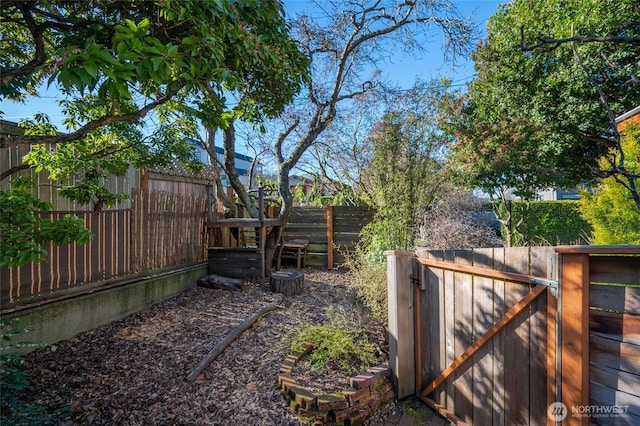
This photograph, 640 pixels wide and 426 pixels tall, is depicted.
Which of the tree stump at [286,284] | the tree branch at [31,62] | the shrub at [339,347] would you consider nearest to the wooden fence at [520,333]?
the shrub at [339,347]

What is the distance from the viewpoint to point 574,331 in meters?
1.61

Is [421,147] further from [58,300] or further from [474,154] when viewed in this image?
[58,300]

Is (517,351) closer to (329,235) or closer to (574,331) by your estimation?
(574,331)

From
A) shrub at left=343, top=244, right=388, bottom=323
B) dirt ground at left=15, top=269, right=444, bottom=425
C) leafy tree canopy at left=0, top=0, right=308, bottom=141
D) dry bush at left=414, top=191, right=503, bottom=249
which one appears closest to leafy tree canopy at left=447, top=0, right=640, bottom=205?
dry bush at left=414, top=191, right=503, bottom=249

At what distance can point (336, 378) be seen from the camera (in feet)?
8.94

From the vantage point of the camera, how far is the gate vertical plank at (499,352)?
2.05 meters

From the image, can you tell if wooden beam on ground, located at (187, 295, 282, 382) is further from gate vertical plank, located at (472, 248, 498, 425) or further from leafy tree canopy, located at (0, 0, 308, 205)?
gate vertical plank, located at (472, 248, 498, 425)

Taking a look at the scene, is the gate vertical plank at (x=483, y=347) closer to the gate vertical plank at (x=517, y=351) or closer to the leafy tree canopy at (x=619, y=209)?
the gate vertical plank at (x=517, y=351)

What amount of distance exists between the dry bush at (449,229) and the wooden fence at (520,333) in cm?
241

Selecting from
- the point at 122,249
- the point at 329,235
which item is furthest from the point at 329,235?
the point at 122,249

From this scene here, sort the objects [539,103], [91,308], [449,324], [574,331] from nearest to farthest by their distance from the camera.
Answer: [574,331] < [449,324] < [91,308] < [539,103]

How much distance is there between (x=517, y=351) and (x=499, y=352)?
0.14 m

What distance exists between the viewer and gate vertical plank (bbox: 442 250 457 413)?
2418 mm

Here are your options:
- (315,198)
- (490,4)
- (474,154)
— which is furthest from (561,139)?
(315,198)
